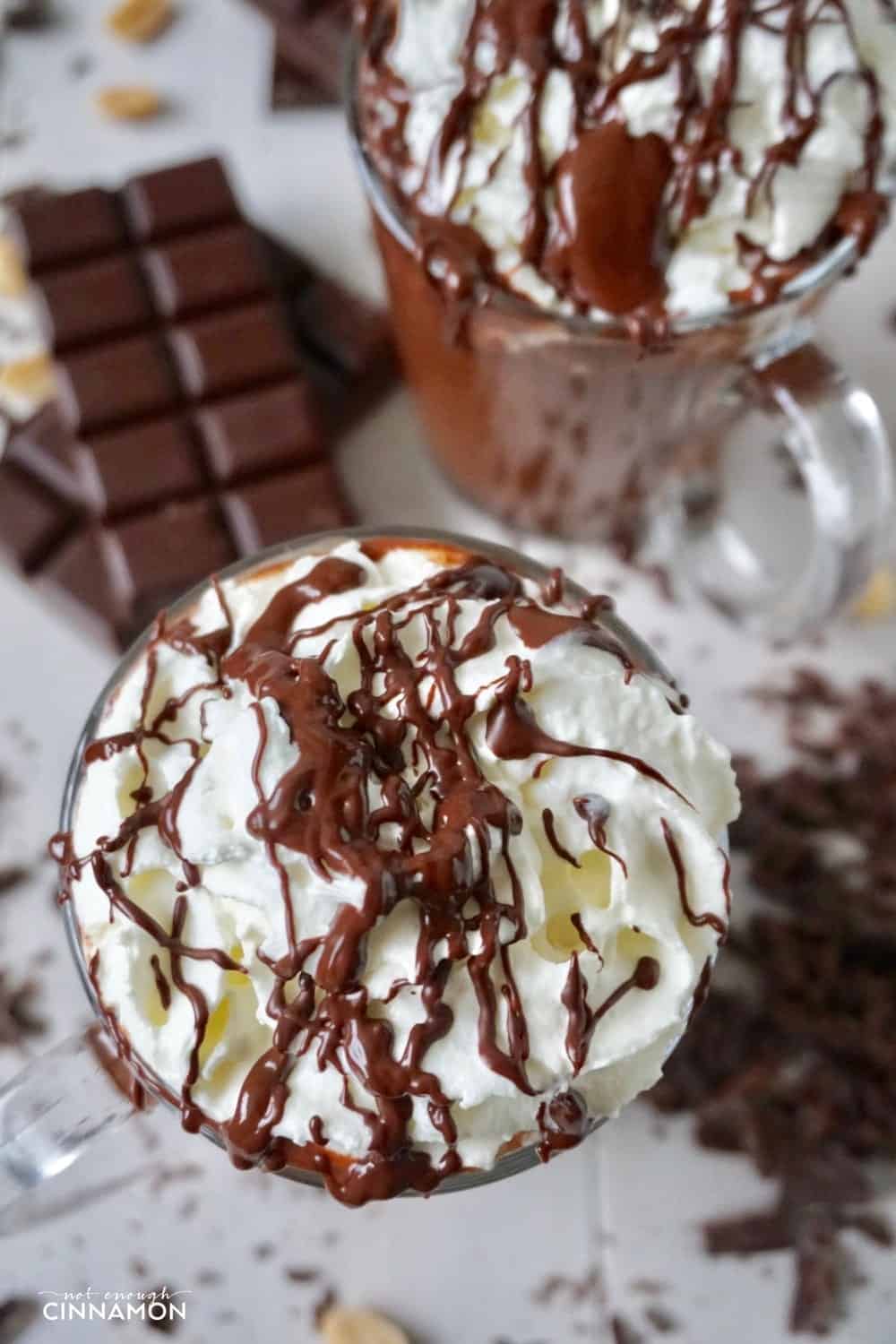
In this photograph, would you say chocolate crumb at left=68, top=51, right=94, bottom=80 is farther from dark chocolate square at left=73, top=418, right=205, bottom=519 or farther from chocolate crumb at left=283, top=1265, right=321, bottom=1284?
chocolate crumb at left=283, top=1265, right=321, bottom=1284

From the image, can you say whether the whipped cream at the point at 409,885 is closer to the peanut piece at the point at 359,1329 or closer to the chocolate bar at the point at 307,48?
the peanut piece at the point at 359,1329

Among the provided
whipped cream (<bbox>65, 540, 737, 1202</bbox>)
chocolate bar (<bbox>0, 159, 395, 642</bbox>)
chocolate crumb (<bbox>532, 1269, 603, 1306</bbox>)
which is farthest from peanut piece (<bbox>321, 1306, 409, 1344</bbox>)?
chocolate bar (<bbox>0, 159, 395, 642</bbox>)

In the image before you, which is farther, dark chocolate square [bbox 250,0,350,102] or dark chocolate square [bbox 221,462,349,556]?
dark chocolate square [bbox 250,0,350,102]

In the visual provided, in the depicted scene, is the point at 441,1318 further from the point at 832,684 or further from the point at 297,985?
the point at 832,684

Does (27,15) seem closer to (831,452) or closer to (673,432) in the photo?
(673,432)

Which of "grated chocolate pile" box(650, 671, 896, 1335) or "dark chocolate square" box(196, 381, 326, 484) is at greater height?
"dark chocolate square" box(196, 381, 326, 484)

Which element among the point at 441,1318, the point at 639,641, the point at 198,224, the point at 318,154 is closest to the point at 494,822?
the point at 639,641
